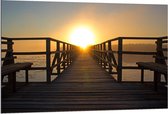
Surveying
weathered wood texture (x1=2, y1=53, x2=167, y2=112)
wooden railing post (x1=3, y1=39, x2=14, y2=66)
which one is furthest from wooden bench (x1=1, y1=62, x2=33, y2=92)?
wooden railing post (x1=3, y1=39, x2=14, y2=66)

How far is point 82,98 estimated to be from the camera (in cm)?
310

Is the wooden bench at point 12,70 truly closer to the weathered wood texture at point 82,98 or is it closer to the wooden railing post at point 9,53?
the weathered wood texture at point 82,98

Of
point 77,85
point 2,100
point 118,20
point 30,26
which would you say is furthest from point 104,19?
point 2,100

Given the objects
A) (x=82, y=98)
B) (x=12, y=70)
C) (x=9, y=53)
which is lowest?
(x=82, y=98)

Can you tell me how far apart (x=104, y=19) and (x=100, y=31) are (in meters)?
0.34

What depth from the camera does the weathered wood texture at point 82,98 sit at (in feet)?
9.07

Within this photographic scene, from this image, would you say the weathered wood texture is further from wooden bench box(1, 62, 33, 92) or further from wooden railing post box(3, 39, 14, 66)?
wooden railing post box(3, 39, 14, 66)

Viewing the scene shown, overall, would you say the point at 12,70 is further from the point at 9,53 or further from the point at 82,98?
the point at 9,53

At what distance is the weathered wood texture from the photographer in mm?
2764

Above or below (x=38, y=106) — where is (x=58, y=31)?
above

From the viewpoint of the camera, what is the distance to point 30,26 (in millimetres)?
5539

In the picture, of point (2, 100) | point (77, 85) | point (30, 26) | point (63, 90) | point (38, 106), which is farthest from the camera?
point (30, 26)

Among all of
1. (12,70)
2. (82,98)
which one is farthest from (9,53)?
(82,98)

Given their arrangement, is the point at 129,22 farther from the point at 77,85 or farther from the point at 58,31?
the point at 77,85
